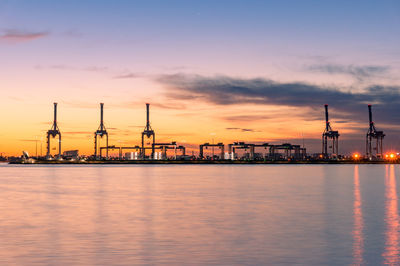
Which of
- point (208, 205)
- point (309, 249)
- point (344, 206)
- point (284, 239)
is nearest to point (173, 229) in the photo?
point (284, 239)

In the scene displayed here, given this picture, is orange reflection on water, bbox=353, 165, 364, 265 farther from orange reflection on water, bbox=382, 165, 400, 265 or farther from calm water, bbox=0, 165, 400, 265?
orange reflection on water, bbox=382, 165, 400, 265

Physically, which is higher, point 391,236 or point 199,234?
point 199,234

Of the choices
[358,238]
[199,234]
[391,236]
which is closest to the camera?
[358,238]

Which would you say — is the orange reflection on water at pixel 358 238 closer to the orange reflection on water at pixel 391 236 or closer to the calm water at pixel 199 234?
the calm water at pixel 199 234

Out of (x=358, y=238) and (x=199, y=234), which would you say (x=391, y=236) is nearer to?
(x=358, y=238)

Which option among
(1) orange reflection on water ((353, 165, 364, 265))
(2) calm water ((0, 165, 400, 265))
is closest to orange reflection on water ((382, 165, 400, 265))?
(2) calm water ((0, 165, 400, 265))

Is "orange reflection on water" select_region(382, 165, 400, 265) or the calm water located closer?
"orange reflection on water" select_region(382, 165, 400, 265)

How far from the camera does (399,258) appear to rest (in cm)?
1942

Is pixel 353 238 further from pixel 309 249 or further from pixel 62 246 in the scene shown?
pixel 62 246

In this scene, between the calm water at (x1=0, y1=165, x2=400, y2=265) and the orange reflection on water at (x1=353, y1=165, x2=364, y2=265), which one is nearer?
the orange reflection on water at (x1=353, y1=165, x2=364, y2=265)

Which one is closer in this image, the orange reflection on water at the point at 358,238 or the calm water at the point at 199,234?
the orange reflection on water at the point at 358,238

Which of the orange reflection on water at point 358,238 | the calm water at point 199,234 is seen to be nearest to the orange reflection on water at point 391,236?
the calm water at point 199,234

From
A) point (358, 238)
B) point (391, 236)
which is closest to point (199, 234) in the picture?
point (358, 238)

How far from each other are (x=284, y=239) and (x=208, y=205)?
61.4 feet
